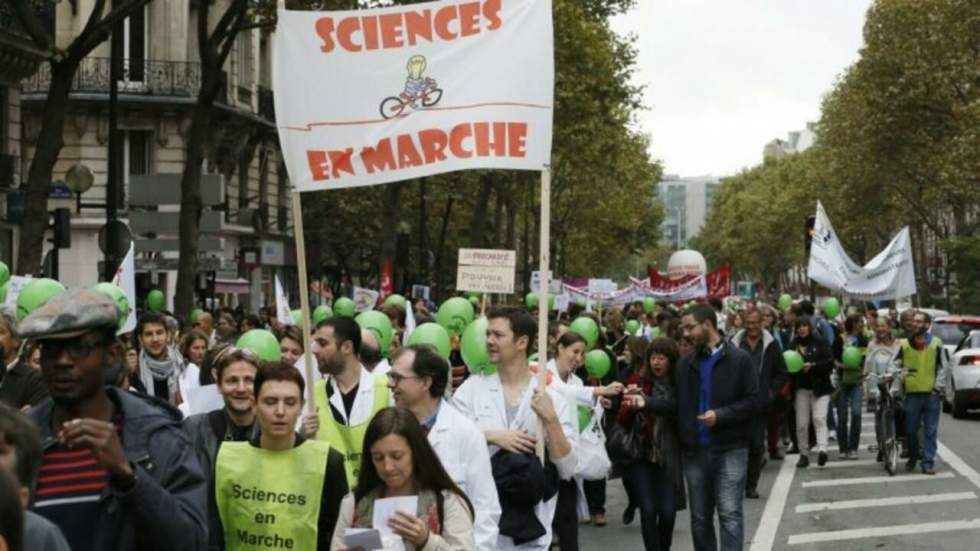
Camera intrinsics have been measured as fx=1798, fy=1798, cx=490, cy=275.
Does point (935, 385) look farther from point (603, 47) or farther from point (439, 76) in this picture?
point (603, 47)

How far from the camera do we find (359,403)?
310 inches

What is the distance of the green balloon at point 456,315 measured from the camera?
44.2 feet

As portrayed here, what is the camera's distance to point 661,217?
349 feet

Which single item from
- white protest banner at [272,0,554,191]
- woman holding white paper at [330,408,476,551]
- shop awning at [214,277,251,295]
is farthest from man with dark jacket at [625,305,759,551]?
shop awning at [214,277,251,295]

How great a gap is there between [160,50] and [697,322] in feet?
117

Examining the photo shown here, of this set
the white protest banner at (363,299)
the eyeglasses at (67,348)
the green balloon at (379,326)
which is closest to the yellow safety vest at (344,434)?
the green balloon at (379,326)

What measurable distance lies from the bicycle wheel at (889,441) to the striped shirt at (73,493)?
48.2ft

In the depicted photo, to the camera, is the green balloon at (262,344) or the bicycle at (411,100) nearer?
the bicycle at (411,100)

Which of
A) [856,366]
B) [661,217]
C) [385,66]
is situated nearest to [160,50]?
[856,366]

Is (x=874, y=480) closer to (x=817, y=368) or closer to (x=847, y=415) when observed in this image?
(x=817, y=368)

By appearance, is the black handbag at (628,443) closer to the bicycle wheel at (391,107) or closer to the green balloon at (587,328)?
the green balloon at (587,328)

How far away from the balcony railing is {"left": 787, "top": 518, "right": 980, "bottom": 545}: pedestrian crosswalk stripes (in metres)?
32.0

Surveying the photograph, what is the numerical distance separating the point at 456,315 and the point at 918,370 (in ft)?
21.3

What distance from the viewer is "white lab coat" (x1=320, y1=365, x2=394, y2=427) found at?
7809mm
